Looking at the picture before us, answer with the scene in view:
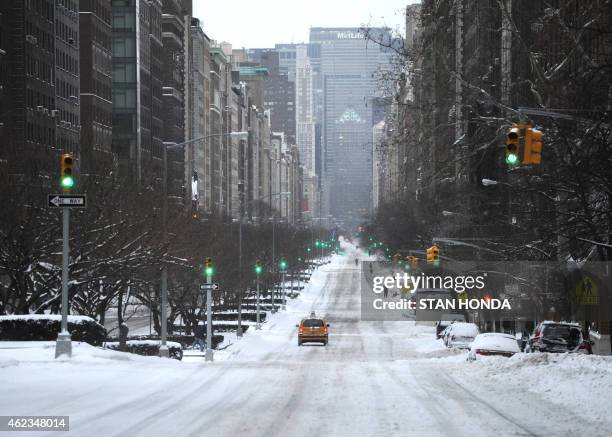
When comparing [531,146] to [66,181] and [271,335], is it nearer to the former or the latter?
[66,181]

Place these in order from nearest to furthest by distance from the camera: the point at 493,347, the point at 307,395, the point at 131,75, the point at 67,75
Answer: the point at 307,395 → the point at 493,347 → the point at 67,75 → the point at 131,75

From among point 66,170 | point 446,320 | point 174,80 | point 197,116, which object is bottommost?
point 446,320

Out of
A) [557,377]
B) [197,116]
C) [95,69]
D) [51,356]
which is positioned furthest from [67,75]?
[197,116]

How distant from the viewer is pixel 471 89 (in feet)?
102

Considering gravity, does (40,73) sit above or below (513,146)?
above

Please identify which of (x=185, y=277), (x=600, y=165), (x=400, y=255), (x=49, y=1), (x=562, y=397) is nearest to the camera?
(x=562, y=397)

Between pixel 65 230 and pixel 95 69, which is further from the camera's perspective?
pixel 95 69

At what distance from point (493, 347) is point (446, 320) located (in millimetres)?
33609

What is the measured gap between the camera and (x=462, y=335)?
51688mm

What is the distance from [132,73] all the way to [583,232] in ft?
351

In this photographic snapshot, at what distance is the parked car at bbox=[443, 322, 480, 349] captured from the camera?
5104 centimetres

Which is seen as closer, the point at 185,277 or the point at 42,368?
the point at 42,368

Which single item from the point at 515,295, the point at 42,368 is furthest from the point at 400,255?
the point at 42,368

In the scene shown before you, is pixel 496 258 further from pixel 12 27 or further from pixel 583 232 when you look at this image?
pixel 12 27
